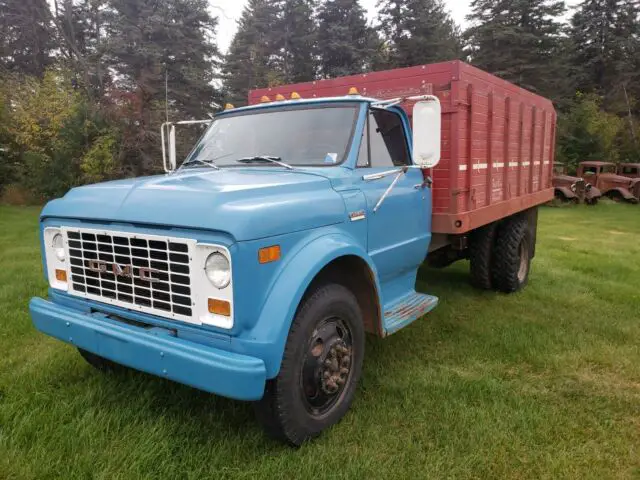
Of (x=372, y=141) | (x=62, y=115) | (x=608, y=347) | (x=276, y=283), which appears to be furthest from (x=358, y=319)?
(x=62, y=115)

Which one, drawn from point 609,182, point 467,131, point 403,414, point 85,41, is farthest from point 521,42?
point 403,414

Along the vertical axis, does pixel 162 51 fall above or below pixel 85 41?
below

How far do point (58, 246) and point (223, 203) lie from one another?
141 centimetres

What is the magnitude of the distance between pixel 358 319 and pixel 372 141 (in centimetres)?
139

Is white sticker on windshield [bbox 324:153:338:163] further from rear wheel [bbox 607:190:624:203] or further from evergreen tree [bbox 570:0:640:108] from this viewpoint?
Answer: evergreen tree [bbox 570:0:640:108]

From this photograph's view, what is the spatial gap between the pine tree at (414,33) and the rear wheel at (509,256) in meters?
20.8

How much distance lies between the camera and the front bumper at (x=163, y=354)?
2318mm

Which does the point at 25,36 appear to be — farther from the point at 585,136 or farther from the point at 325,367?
the point at 325,367

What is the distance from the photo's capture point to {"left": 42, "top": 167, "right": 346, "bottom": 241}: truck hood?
242 cm

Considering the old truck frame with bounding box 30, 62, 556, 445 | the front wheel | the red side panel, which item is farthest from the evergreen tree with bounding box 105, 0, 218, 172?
the front wheel

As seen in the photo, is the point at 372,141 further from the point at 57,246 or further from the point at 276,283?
the point at 57,246

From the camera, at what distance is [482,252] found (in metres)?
5.86

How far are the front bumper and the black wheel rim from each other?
1.66ft

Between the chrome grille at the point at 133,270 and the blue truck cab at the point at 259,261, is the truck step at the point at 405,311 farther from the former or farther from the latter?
the chrome grille at the point at 133,270
